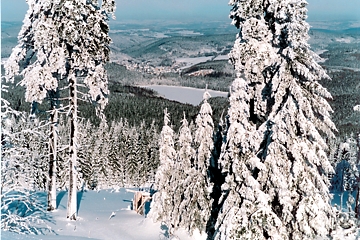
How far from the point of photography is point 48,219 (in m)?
16.9

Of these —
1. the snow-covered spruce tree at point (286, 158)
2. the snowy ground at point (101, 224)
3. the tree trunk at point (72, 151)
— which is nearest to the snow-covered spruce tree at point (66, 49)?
the tree trunk at point (72, 151)

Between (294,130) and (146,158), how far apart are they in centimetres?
5676

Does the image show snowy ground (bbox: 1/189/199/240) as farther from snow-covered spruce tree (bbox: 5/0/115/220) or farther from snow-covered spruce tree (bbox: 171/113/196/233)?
snow-covered spruce tree (bbox: 5/0/115/220)

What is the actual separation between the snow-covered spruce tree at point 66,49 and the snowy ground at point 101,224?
3.08 ft

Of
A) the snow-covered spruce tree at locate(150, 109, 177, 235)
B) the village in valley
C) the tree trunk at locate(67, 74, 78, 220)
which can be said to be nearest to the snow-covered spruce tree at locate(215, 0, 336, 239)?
the village in valley

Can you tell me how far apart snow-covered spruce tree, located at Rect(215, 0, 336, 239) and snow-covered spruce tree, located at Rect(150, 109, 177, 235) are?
7.87 m

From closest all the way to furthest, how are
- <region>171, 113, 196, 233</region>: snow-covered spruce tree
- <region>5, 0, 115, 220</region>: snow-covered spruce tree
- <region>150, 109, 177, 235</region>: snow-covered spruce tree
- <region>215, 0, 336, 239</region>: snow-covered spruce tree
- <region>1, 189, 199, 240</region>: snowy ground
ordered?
1. <region>215, 0, 336, 239</region>: snow-covered spruce tree
2. <region>5, 0, 115, 220</region>: snow-covered spruce tree
3. <region>1, 189, 199, 240</region>: snowy ground
4. <region>171, 113, 196, 233</region>: snow-covered spruce tree
5. <region>150, 109, 177, 235</region>: snow-covered spruce tree

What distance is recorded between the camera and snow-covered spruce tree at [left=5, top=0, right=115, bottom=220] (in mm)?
15891

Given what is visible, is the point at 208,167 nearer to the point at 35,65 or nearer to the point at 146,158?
the point at 35,65

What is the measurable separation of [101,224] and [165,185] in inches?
189

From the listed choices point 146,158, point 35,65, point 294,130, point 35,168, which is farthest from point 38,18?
point 146,158

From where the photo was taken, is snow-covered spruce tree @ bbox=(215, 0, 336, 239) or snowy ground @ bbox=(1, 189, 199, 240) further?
snowy ground @ bbox=(1, 189, 199, 240)

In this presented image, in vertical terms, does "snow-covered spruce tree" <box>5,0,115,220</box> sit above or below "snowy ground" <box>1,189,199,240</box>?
above

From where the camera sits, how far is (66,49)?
16516mm
